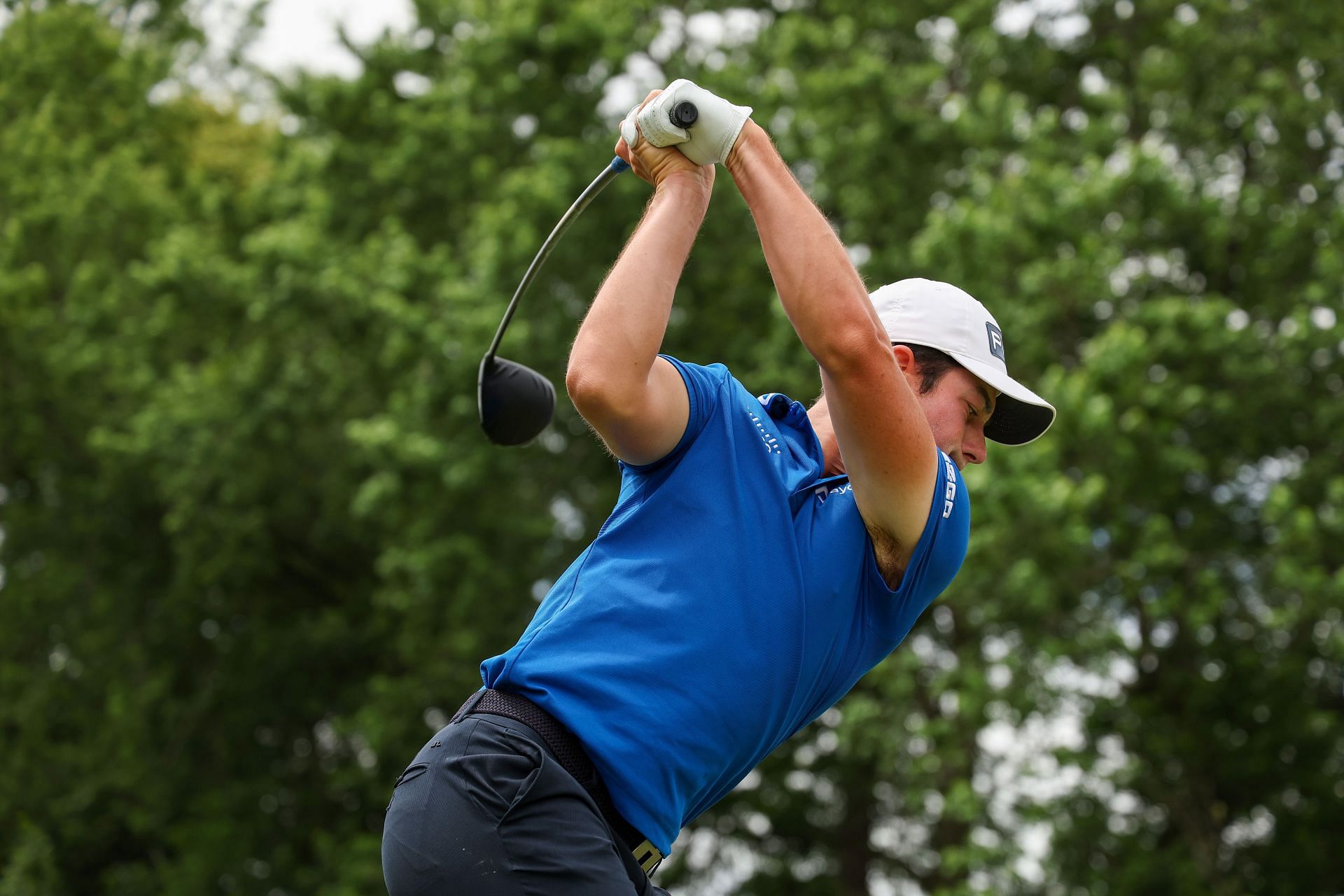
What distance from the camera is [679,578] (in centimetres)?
241

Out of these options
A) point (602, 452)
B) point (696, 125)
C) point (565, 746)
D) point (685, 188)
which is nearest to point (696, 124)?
point (696, 125)

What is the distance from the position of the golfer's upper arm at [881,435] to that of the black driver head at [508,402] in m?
1.20

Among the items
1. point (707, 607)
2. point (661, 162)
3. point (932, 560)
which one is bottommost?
point (932, 560)

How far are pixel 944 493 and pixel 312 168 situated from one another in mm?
14148

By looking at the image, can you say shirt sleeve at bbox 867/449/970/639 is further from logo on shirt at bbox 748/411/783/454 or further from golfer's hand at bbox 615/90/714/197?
golfer's hand at bbox 615/90/714/197

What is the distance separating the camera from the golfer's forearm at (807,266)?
7.82 ft

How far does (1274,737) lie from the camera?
12.4 metres

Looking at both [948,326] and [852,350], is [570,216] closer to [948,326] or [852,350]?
[948,326]

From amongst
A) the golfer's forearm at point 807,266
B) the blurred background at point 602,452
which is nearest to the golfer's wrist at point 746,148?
the golfer's forearm at point 807,266

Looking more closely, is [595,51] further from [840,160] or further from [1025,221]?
[1025,221]

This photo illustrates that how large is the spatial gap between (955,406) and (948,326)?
15 cm

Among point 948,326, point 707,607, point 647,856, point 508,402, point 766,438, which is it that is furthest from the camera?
point 508,402

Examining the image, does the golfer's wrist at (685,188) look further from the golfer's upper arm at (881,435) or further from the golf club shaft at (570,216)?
the golfer's upper arm at (881,435)

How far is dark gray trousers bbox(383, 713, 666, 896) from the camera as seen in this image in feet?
7.48
